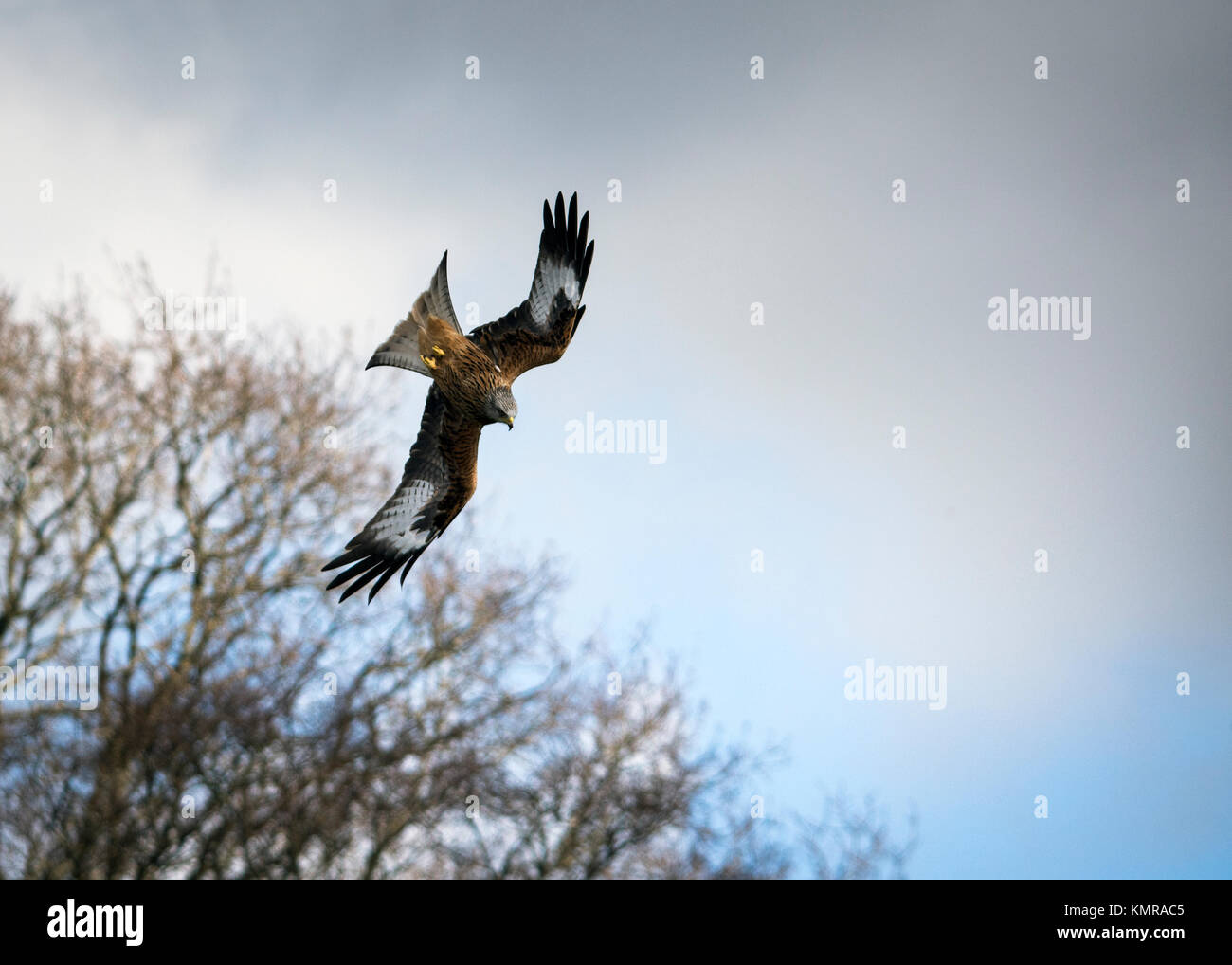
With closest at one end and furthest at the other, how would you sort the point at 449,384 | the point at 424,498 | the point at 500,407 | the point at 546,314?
the point at 500,407 → the point at 449,384 → the point at 424,498 → the point at 546,314

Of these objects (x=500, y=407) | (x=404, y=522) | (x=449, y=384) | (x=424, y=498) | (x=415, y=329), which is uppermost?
(x=415, y=329)

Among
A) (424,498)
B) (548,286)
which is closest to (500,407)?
(424,498)

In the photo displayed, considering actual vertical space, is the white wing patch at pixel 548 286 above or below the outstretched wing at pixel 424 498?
above

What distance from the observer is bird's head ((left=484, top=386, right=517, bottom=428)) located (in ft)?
16.8

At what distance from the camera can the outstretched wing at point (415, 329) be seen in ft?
17.3

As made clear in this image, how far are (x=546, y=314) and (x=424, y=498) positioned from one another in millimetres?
1138

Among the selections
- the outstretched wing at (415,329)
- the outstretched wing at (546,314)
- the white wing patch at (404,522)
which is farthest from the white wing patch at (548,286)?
the white wing patch at (404,522)

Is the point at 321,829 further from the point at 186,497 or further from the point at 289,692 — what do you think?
the point at 186,497

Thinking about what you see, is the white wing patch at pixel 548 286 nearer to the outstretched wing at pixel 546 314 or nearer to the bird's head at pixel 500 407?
the outstretched wing at pixel 546 314

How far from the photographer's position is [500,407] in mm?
5117

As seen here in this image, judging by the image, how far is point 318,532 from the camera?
1545cm

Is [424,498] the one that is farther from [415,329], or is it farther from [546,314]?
[546,314]

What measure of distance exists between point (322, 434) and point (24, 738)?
18.0 ft

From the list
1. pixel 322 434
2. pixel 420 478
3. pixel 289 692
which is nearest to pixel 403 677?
pixel 289 692
